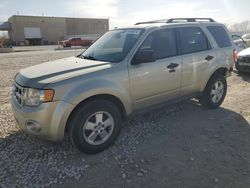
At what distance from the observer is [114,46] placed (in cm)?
414

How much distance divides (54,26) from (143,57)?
→ 2380 inches

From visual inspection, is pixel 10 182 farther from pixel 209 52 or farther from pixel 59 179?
pixel 209 52

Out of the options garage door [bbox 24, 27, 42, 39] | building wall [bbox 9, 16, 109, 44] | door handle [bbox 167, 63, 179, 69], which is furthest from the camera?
garage door [bbox 24, 27, 42, 39]

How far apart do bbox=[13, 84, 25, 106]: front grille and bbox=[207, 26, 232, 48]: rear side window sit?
3.83 m

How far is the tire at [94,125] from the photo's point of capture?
3256 millimetres

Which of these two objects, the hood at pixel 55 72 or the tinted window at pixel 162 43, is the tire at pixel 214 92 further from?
the hood at pixel 55 72

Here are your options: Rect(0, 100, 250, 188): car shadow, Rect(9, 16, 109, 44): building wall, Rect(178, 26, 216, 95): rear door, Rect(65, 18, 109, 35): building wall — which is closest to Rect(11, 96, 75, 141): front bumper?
Rect(0, 100, 250, 188): car shadow

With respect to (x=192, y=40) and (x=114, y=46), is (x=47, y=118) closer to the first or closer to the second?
(x=114, y=46)

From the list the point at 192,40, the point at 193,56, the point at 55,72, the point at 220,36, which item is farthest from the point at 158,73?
the point at 220,36

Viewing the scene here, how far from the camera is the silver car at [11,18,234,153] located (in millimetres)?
3105

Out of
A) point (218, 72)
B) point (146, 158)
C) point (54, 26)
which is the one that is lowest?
point (146, 158)

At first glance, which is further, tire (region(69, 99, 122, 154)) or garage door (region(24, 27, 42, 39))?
garage door (region(24, 27, 42, 39))

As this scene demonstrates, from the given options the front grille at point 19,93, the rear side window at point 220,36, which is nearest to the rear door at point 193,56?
the rear side window at point 220,36

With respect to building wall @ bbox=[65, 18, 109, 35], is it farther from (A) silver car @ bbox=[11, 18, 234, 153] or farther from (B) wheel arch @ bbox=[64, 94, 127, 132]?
(B) wheel arch @ bbox=[64, 94, 127, 132]
